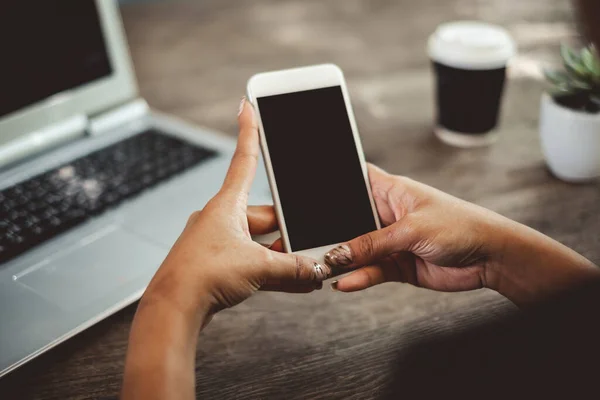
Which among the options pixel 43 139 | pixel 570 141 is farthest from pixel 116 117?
pixel 570 141

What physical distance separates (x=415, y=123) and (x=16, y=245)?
670mm

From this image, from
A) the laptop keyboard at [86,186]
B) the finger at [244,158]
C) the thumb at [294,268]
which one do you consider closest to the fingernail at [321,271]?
the thumb at [294,268]

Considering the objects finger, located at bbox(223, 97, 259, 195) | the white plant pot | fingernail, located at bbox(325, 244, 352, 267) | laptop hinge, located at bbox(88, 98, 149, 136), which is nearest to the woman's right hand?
fingernail, located at bbox(325, 244, 352, 267)

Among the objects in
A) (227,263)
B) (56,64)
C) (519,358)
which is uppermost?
(56,64)

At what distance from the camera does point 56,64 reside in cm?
75

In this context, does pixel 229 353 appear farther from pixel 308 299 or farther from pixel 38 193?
pixel 38 193

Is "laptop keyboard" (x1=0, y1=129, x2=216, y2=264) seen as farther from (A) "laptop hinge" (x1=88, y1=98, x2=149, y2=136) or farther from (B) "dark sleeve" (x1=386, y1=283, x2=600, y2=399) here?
(B) "dark sleeve" (x1=386, y1=283, x2=600, y2=399)

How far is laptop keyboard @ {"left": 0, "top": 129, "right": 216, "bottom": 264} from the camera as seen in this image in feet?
2.03

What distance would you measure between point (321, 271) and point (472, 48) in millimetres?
459

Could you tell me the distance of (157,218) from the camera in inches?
25.7

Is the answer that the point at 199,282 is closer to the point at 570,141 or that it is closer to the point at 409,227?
the point at 409,227

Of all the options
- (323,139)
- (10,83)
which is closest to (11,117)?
(10,83)

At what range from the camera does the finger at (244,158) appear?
0.52 metres

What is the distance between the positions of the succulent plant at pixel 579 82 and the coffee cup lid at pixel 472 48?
0.08m
